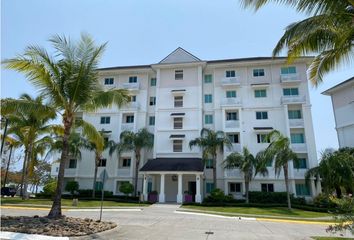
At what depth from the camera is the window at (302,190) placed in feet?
100

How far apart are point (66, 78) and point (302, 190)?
2847cm

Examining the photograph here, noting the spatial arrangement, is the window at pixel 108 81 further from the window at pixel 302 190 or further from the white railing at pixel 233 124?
the window at pixel 302 190

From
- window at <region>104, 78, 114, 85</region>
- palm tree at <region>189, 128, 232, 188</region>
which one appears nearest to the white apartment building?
window at <region>104, 78, 114, 85</region>

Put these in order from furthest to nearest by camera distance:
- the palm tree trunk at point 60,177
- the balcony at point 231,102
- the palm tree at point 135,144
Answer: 1. the balcony at point 231,102
2. the palm tree at point 135,144
3. the palm tree trunk at point 60,177

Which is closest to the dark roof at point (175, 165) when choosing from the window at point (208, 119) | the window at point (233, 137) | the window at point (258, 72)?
the window at point (233, 137)

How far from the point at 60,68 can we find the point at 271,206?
2239 centimetres

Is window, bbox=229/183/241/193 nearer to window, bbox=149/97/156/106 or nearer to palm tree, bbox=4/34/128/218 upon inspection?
window, bbox=149/97/156/106

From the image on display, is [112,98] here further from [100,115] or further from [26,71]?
[100,115]

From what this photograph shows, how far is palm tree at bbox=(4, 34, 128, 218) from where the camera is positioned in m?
12.1

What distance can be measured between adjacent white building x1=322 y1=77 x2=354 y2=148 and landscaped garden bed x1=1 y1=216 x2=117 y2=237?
117 ft

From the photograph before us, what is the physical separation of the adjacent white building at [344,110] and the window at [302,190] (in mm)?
10652

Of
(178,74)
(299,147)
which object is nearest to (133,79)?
(178,74)

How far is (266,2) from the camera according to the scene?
8.13m

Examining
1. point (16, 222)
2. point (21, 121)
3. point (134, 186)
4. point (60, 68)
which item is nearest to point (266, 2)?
point (60, 68)
